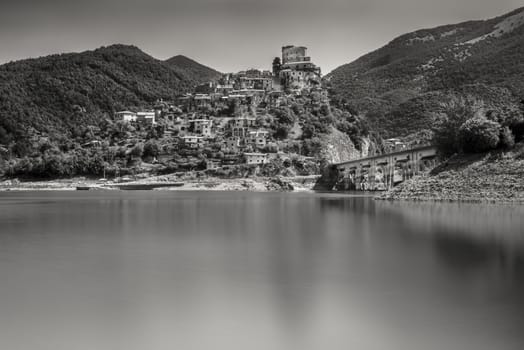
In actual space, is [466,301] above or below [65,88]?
below

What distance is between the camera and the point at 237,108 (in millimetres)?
118312

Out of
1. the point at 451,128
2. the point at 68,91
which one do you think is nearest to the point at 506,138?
the point at 451,128

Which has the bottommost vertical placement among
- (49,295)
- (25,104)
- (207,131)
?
(49,295)

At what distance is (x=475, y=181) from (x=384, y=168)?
131 ft

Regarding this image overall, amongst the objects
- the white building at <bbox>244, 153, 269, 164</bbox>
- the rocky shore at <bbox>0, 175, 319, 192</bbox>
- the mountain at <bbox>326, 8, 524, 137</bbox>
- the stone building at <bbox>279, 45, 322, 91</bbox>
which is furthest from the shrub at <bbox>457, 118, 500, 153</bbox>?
the stone building at <bbox>279, 45, 322, 91</bbox>

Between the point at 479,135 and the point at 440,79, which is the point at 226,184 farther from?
the point at 440,79

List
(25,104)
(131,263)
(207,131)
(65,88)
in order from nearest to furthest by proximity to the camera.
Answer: (131,263) < (207,131) < (25,104) < (65,88)

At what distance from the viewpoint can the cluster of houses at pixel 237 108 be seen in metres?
105

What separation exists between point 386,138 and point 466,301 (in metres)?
Answer: 128

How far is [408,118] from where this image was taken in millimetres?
144000

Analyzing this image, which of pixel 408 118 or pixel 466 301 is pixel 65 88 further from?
pixel 466 301

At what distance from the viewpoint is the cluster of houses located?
Answer: 343 ft

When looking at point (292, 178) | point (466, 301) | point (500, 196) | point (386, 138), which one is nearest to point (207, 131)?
point (292, 178)

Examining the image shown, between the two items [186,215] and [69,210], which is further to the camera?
[69,210]
